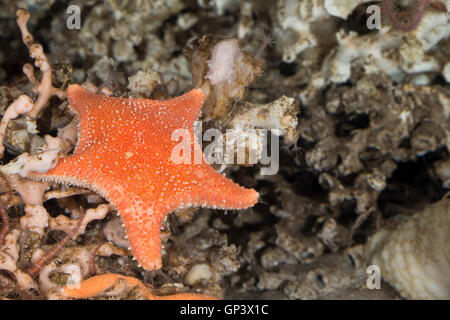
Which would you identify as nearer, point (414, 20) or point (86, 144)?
point (86, 144)

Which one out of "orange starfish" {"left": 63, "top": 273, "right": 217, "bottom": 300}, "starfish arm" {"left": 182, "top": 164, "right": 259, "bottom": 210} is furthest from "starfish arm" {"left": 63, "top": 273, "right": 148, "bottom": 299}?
"starfish arm" {"left": 182, "top": 164, "right": 259, "bottom": 210}

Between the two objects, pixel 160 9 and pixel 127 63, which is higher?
pixel 160 9

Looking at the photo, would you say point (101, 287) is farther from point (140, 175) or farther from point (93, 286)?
point (140, 175)

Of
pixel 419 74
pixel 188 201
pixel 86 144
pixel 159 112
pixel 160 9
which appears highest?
pixel 160 9

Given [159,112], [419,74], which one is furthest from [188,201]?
[419,74]

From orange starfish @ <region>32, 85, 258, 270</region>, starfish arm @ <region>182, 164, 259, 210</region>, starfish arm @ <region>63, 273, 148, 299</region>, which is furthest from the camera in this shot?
starfish arm @ <region>182, 164, 259, 210</region>

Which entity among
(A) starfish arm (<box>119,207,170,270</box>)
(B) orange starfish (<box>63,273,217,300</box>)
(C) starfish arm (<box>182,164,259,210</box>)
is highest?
(C) starfish arm (<box>182,164,259,210</box>)

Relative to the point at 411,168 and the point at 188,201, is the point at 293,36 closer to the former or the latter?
the point at 411,168

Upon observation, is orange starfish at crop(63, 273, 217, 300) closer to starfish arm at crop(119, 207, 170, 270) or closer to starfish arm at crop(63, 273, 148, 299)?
starfish arm at crop(63, 273, 148, 299)

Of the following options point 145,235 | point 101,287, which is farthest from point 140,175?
point 101,287
